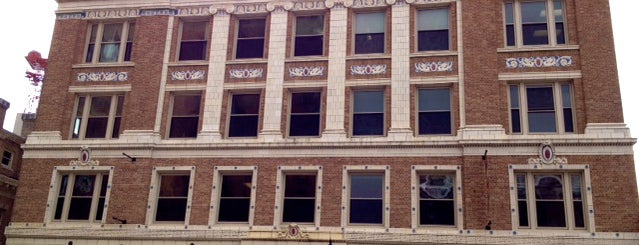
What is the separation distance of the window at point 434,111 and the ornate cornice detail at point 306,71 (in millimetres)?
3864

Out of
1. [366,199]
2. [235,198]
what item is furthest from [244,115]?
Result: [366,199]

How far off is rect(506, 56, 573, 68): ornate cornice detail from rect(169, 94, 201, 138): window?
12.0 m

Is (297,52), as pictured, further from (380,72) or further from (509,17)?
(509,17)

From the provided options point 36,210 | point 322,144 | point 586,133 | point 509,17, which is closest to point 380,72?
point 322,144

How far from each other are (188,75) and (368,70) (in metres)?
7.23

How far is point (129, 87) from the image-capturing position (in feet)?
79.8

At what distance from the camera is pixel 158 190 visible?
905 inches

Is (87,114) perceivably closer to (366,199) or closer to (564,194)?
(366,199)

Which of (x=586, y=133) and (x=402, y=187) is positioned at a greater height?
(x=586, y=133)

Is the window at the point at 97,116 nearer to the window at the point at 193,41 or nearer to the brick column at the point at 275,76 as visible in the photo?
the window at the point at 193,41

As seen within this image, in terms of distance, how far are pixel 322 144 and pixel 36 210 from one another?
37.7 feet

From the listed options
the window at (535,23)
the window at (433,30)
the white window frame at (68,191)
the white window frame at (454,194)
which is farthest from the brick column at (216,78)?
the window at (535,23)

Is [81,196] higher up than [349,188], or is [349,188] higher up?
[349,188]

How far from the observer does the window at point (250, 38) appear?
2422cm
